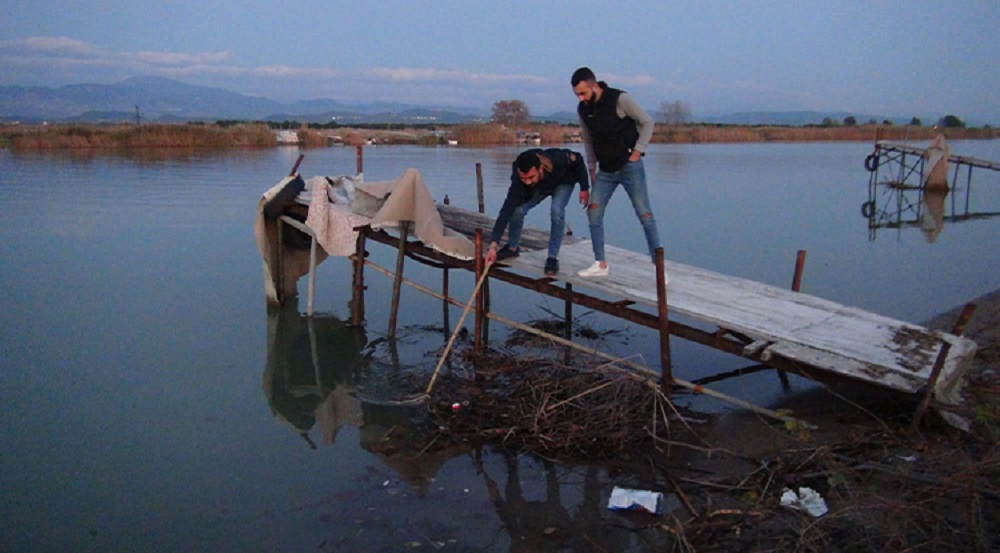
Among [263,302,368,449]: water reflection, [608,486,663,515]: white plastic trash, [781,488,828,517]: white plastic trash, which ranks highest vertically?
[781,488,828,517]: white plastic trash

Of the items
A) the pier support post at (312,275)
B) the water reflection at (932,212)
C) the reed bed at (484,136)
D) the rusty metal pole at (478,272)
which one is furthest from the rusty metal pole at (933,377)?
the reed bed at (484,136)

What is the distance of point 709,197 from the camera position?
867 inches

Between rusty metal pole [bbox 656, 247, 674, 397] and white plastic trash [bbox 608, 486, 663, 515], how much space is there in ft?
4.58

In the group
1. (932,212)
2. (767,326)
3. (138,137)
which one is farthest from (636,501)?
(138,137)

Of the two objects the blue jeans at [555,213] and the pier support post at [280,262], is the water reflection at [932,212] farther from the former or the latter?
the pier support post at [280,262]

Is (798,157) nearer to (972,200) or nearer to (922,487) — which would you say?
(972,200)

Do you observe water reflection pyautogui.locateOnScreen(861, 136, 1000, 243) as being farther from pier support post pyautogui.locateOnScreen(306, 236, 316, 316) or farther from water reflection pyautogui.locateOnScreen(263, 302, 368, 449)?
water reflection pyautogui.locateOnScreen(263, 302, 368, 449)

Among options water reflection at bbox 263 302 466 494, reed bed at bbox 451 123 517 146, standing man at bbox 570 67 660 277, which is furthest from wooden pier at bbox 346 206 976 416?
reed bed at bbox 451 123 517 146

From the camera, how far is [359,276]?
9477 mm

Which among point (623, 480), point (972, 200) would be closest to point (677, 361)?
point (623, 480)

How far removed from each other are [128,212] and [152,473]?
44.9 ft

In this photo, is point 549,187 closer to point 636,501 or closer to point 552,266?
point 552,266

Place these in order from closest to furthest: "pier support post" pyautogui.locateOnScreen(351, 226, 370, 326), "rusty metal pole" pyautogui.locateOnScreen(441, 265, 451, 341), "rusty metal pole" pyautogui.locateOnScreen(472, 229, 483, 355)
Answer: "rusty metal pole" pyautogui.locateOnScreen(472, 229, 483, 355), "pier support post" pyautogui.locateOnScreen(351, 226, 370, 326), "rusty metal pole" pyautogui.locateOnScreen(441, 265, 451, 341)

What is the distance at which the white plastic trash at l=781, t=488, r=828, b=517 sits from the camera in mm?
4543
